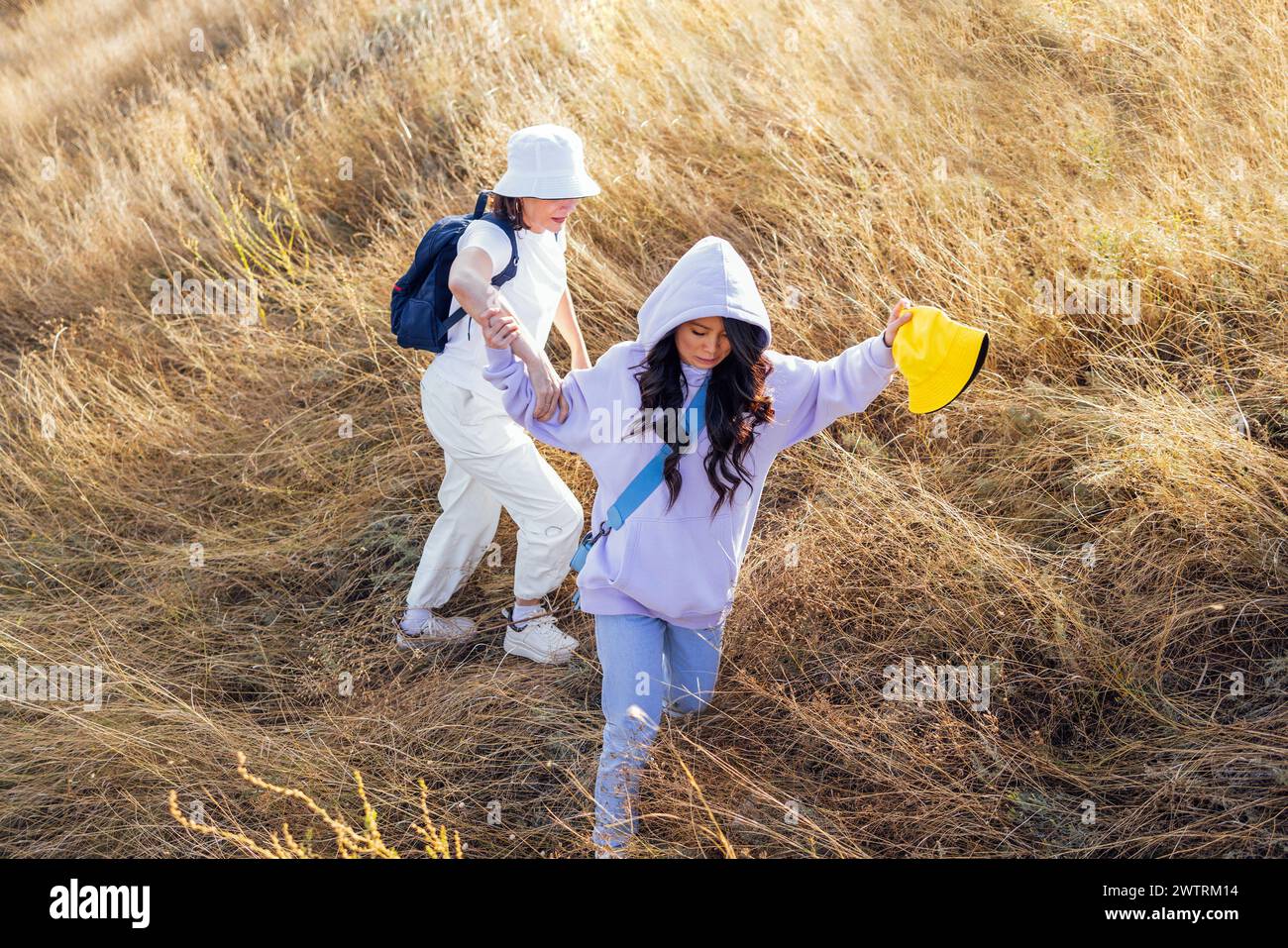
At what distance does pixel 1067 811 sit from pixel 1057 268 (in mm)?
2138

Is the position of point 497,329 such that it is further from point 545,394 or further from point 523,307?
point 523,307

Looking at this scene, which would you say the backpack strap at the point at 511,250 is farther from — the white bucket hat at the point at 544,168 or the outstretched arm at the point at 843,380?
the outstretched arm at the point at 843,380

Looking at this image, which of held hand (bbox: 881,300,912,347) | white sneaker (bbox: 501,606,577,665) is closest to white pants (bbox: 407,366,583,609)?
white sneaker (bbox: 501,606,577,665)

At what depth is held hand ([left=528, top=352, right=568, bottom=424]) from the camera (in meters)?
2.70

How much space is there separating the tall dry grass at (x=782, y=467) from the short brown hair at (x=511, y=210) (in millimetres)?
1355

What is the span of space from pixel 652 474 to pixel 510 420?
2.75ft

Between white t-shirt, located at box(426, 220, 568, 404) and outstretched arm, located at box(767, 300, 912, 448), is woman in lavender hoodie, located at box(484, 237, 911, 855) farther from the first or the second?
white t-shirt, located at box(426, 220, 568, 404)

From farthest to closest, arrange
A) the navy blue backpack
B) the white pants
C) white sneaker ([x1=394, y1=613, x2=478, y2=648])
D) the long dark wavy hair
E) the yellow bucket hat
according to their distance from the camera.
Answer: white sneaker ([x1=394, y1=613, x2=478, y2=648])
the white pants
the navy blue backpack
the long dark wavy hair
the yellow bucket hat

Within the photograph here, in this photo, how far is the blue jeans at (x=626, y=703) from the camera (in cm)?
279

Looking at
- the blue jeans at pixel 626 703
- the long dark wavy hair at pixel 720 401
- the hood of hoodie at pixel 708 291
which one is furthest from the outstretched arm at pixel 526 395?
the blue jeans at pixel 626 703

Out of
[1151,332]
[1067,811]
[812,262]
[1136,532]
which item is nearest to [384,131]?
[812,262]

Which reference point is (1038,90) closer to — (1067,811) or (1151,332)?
(1151,332)

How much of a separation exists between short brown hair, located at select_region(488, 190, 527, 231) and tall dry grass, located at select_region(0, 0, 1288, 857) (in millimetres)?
1355

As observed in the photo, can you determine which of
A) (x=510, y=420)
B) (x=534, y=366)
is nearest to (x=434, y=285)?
(x=510, y=420)
